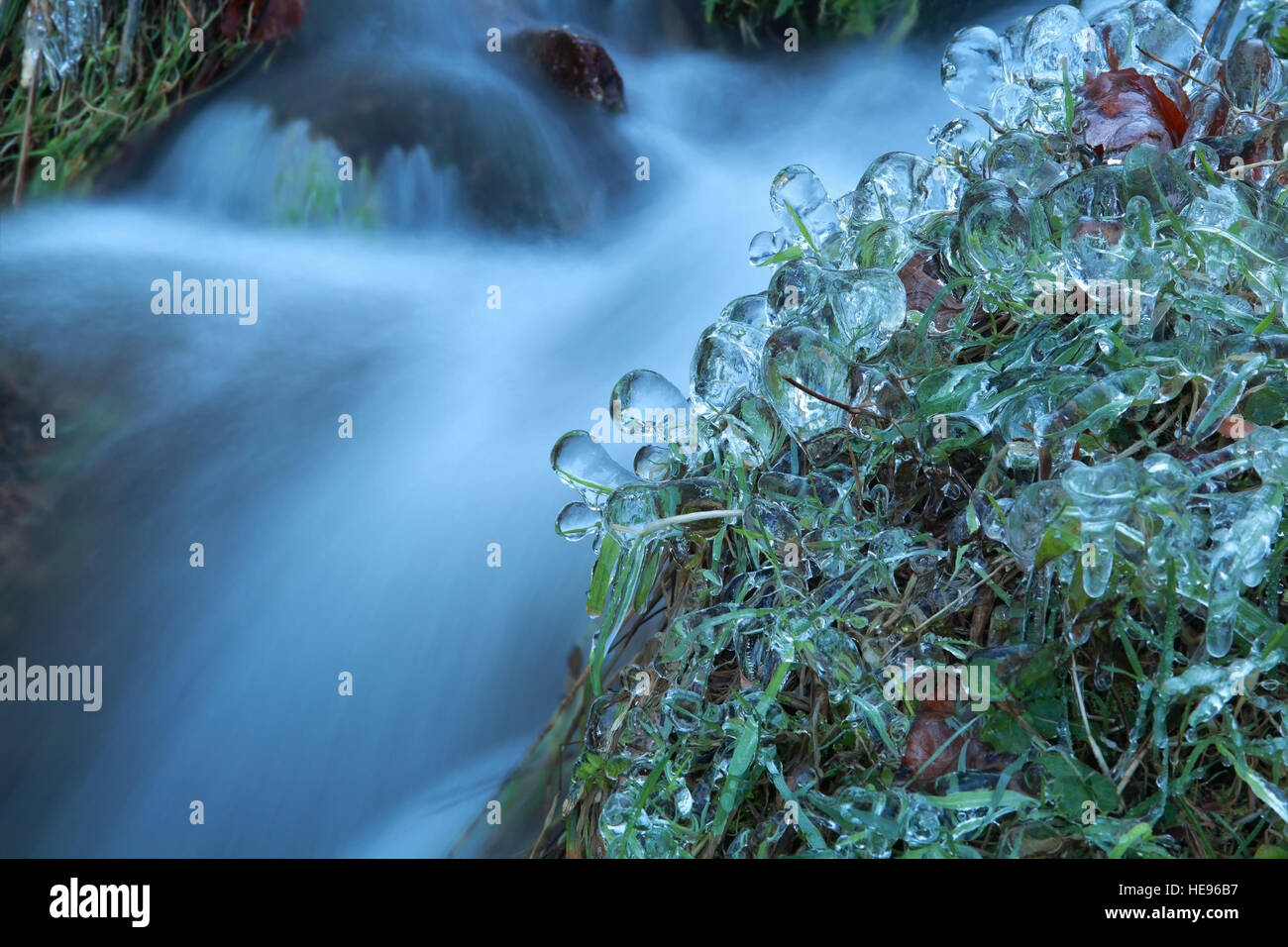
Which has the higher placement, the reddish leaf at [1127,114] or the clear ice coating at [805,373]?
the reddish leaf at [1127,114]

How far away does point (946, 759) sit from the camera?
0.38m

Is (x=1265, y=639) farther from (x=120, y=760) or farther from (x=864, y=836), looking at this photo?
(x=120, y=760)

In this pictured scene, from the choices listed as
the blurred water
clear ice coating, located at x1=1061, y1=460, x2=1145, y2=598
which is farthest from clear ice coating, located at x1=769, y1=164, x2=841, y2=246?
the blurred water

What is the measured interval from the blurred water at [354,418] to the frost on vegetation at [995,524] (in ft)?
1.76

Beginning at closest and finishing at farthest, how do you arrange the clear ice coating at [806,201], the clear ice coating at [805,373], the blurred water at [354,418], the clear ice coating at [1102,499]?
the clear ice coating at [1102,499], the clear ice coating at [805,373], the clear ice coating at [806,201], the blurred water at [354,418]

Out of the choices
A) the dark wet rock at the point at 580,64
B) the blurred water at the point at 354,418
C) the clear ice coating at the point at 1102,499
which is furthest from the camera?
the dark wet rock at the point at 580,64

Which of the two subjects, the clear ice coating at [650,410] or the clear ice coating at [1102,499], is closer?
the clear ice coating at [1102,499]

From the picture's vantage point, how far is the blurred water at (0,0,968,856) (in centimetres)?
103

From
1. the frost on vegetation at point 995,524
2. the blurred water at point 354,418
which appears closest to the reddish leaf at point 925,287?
the frost on vegetation at point 995,524

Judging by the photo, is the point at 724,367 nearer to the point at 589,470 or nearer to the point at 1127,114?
the point at 589,470

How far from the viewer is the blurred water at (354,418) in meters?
1.03

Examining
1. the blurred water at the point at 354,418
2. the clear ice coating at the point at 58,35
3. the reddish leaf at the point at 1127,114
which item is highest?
the clear ice coating at the point at 58,35

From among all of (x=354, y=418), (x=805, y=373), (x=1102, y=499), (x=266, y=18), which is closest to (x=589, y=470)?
(x=805, y=373)

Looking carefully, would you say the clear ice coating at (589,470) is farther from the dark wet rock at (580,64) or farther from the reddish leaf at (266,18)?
the reddish leaf at (266,18)
